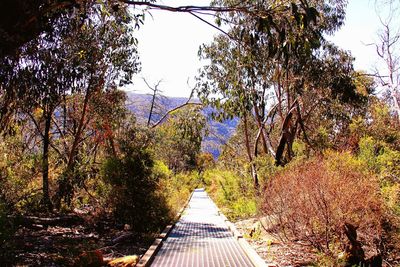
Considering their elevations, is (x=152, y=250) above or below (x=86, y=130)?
below

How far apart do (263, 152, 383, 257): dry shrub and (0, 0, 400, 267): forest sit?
0.03 m

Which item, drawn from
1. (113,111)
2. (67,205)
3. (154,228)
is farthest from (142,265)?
(113,111)

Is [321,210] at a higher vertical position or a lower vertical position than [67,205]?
higher

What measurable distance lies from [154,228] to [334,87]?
9.55 metres

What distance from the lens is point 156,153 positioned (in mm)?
15078

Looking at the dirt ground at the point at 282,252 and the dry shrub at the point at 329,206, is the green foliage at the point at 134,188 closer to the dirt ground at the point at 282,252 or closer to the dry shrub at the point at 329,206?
the dirt ground at the point at 282,252

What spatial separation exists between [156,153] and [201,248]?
604 cm

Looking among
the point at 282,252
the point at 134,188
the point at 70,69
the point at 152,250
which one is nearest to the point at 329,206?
the point at 282,252

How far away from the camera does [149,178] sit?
1269cm

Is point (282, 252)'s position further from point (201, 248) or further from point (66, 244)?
point (66, 244)

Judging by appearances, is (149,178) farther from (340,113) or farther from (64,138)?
(340,113)

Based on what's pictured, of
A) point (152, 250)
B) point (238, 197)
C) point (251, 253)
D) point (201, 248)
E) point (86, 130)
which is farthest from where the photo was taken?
point (86, 130)

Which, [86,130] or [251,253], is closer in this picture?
[251,253]

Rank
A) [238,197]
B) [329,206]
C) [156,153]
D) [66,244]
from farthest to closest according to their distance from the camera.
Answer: [238,197] < [156,153] < [66,244] < [329,206]
